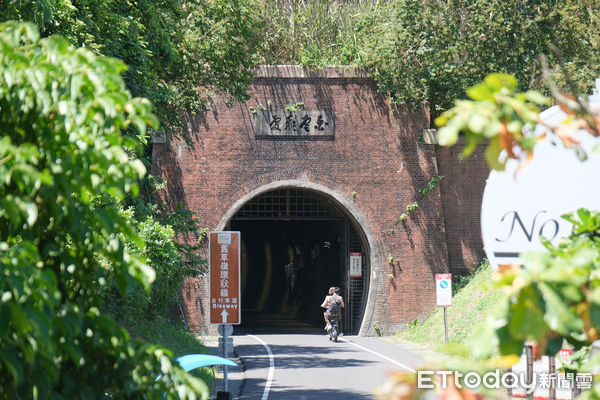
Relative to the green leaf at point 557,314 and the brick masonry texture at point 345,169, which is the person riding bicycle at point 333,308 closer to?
the brick masonry texture at point 345,169

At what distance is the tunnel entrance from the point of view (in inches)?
1115

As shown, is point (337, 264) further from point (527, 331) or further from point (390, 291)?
point (527, 331)

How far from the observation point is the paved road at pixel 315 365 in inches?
603

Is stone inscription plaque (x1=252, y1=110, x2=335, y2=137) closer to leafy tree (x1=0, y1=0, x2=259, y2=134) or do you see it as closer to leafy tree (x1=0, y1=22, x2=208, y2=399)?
leafy tree (x1=0, y1=0, x2=259, y2=134)

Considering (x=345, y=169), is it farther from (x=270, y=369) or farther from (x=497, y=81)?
(x=497, y=81)

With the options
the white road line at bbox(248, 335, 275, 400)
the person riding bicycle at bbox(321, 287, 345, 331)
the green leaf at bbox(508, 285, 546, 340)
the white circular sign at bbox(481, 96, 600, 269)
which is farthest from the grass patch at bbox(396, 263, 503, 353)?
the green leaf at bbox(508, 285, 546, 340)

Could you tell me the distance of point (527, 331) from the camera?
2562mm

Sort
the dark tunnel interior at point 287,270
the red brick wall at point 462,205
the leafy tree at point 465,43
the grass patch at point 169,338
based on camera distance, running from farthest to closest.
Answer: the dark tunnel interior at point 287,270, the red brick wall at point 462,205, the leafy tree at point 465,43, the grass patch at point 169,338

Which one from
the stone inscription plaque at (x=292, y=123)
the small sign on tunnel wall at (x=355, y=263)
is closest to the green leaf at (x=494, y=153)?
the stone inscription plaque at (x=292, y=123)

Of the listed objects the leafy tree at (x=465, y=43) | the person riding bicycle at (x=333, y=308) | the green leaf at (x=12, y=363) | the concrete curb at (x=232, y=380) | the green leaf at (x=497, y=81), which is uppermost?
the leafy tree at (x=465, y=43)

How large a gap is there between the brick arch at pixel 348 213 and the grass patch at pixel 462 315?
121 centimetres

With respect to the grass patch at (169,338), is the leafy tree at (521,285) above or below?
above

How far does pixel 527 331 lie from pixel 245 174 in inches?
929

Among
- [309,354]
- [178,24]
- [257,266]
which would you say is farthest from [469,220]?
[257,266]
